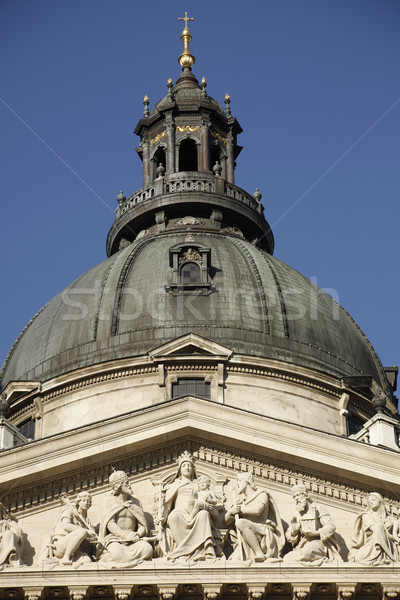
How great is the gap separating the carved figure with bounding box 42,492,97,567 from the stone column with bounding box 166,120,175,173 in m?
29.7

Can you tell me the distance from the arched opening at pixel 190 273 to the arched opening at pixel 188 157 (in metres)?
11.1

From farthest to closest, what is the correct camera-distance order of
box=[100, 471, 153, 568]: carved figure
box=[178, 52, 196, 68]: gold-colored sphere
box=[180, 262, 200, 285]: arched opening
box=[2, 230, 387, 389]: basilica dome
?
box=[178, 52, 196, 68]: gold-colored sphere, box=[180, 262, 200, 285]: arched opening, box=[2, 230, 387, 389]: basilica dome, box=[100, 471, 153, 568]: carved figure

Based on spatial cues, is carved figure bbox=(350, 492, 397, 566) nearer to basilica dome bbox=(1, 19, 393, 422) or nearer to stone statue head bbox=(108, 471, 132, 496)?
stone statue head bbox=(108, 471, 132, 496)

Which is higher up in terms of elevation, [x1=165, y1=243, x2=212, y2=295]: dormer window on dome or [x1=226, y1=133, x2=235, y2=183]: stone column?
[x1=226, y1=133, x2=235, y2=183]: stone column

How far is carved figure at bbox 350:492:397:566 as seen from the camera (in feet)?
103

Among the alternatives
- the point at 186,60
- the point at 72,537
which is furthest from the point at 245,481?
the point at 186,60

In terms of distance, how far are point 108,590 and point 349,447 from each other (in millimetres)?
5798

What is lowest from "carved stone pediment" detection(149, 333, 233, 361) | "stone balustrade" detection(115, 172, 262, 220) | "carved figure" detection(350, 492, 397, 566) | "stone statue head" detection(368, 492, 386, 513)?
"carved figure" detection(350, 492, 397, 566)

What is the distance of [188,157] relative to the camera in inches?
2504

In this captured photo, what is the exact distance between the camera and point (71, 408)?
4947 cm

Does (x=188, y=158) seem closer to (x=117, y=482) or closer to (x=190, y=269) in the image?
(x=190, y=269)

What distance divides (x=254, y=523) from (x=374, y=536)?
2372 millimetres

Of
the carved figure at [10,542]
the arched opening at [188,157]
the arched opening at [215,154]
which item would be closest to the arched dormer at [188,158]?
the arched opening at [188,157]

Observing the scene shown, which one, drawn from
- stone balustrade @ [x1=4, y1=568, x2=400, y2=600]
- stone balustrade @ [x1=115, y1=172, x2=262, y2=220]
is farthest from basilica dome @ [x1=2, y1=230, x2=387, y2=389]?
stone balustrade @ [x1=4, y1=568, x2=400, y2=600]
